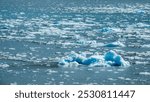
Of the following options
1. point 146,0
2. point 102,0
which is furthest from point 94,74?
point 146,0

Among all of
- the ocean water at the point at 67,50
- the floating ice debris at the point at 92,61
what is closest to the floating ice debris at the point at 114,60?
the floating ice debris at the point at 92,61

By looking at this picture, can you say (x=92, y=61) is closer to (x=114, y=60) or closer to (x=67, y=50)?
(x=114, y=60)

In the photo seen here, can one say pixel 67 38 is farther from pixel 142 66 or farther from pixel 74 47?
pixel 142 66

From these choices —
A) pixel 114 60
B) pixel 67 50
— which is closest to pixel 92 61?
pixel 114 60

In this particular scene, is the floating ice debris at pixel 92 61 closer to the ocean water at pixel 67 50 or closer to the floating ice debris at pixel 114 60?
the floating ice debris at pixel 114 60

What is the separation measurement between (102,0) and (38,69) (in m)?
68.2

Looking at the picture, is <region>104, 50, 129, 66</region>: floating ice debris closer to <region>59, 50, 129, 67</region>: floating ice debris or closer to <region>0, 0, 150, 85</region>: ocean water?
<region>59, 50, 129, 67</region>: floating ice debris

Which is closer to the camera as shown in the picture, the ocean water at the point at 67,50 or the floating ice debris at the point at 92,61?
the ocean water at the point at 67,50

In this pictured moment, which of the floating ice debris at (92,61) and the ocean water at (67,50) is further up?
the floating ice debris at (92,61)

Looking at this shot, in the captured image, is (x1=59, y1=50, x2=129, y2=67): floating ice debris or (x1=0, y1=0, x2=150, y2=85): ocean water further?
(x1=59, y1=50, x2=129, y2=67): floating ice debris

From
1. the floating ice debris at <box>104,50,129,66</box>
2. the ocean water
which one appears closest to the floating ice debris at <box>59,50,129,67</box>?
the floating ice debris at <box>104,50,129,66</box>

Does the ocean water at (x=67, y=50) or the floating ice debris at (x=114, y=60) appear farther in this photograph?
the floating ice debris at (x=114, y=60)

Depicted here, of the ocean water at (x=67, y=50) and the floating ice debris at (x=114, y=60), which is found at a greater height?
the floating ice debris at (x=114, y=60)

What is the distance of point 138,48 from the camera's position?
1021 inches
